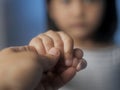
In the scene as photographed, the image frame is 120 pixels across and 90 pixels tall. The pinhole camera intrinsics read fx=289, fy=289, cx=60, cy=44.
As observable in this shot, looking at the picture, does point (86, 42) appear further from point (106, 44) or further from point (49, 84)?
point (49, 84)

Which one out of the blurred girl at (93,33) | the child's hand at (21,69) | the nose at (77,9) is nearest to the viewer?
the child's hand at (21,69)

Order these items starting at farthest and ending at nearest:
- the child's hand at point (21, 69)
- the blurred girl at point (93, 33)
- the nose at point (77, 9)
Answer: the nose at point (77, 9), the blurred girl at point (93, 33), the child's hand at point (21, 69)

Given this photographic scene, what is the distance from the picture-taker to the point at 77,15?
1116mm

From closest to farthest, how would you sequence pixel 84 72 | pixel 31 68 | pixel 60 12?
pixel 31 68 < pixel 84 72 < pixel 60 12

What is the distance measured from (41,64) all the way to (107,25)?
2.68 ft

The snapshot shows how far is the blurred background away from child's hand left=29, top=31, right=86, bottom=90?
26.1 inches

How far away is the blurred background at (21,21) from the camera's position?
45.9 inches

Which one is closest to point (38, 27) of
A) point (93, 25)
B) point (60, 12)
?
point (60, 12)

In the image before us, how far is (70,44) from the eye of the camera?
49cm

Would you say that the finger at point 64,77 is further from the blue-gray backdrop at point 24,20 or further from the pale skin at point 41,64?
the blue-gray backdrop at point 24,20

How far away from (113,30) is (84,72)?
28 cm

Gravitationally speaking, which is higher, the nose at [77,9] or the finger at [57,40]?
the finger at [57,40]

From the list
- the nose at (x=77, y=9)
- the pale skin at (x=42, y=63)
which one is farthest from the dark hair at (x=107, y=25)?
the pale skin at (x=42, y=63)

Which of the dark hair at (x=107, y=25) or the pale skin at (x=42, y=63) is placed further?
the dark hair at (x=107, y=25)
